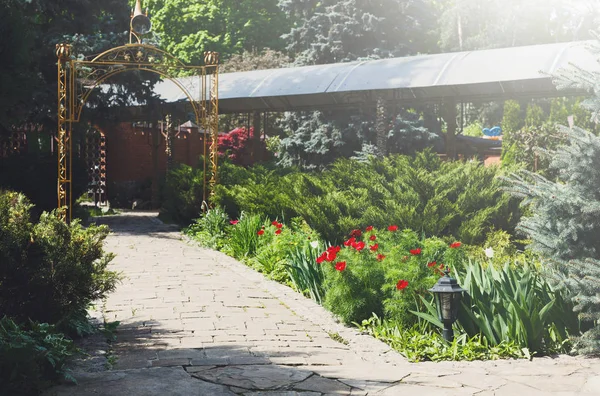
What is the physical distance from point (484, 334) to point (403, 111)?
1980 cm

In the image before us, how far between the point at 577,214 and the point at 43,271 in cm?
402

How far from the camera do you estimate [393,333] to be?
6.27m

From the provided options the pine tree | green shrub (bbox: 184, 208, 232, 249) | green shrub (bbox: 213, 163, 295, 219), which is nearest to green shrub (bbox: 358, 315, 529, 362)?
the pine tree

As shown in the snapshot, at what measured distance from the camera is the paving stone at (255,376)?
4.72 meters

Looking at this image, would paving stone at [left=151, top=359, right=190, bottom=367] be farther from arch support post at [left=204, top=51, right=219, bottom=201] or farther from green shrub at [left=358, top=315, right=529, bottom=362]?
arch support post at [left=204, top=51, right=219, bottom=201]

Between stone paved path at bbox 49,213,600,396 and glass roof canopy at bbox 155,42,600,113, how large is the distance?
358 inches

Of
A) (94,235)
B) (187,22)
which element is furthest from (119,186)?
(94,235)

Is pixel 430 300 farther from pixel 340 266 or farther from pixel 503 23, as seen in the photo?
→ pixel 503 23

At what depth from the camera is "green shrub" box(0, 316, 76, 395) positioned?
4.26m

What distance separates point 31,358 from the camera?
4.29 m

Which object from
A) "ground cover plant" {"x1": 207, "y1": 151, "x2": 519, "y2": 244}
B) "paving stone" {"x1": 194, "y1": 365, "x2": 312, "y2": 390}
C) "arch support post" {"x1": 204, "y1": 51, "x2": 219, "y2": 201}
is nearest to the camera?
"paving stone" {"x1": 194, "y1": 365, "x2": 312, "y2": 390}

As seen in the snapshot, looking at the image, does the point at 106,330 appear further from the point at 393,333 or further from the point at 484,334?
the point at 484,334

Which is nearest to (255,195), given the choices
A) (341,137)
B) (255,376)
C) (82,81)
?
(82,81)

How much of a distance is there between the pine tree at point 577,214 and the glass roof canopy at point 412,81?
9.11 metres
